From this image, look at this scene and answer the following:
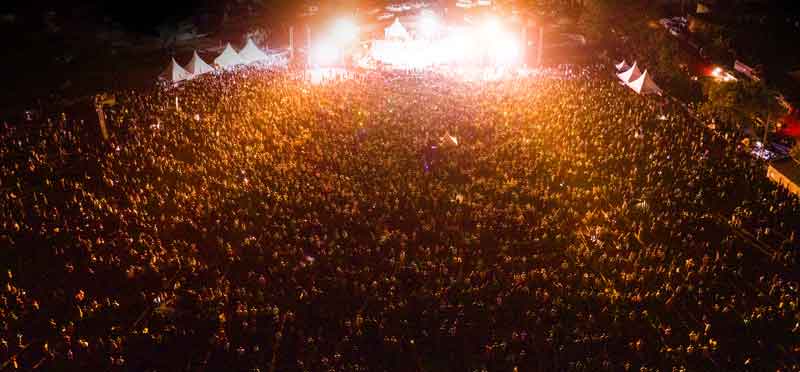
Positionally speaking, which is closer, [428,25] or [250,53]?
[250,53]

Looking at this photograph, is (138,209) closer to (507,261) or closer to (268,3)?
(507,261)

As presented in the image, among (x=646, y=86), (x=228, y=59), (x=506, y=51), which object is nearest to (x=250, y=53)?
(x=228, y=59)

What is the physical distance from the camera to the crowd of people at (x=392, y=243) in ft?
33.1

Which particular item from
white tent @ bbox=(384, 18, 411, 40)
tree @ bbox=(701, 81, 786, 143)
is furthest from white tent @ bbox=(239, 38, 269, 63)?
tree @ bbox=(701, 81, 786, 143)

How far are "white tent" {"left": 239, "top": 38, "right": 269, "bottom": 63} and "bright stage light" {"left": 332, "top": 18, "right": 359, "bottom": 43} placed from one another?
22.5 feet

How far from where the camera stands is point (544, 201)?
14.8 m

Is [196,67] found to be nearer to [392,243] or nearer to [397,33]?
[397,33]

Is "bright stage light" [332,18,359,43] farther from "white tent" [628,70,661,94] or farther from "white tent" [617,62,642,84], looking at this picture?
"white tent" [628,70,661,94]

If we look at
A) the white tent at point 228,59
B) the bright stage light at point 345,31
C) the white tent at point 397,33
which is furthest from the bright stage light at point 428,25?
the white tent at point 228,59

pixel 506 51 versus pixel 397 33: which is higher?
pixel 397 33

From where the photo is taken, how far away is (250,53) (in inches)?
1121

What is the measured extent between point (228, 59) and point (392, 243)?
19.8 metres

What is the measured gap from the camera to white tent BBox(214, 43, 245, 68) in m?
26.7

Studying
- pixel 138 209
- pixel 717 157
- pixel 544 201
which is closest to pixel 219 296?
pixel 138 209
